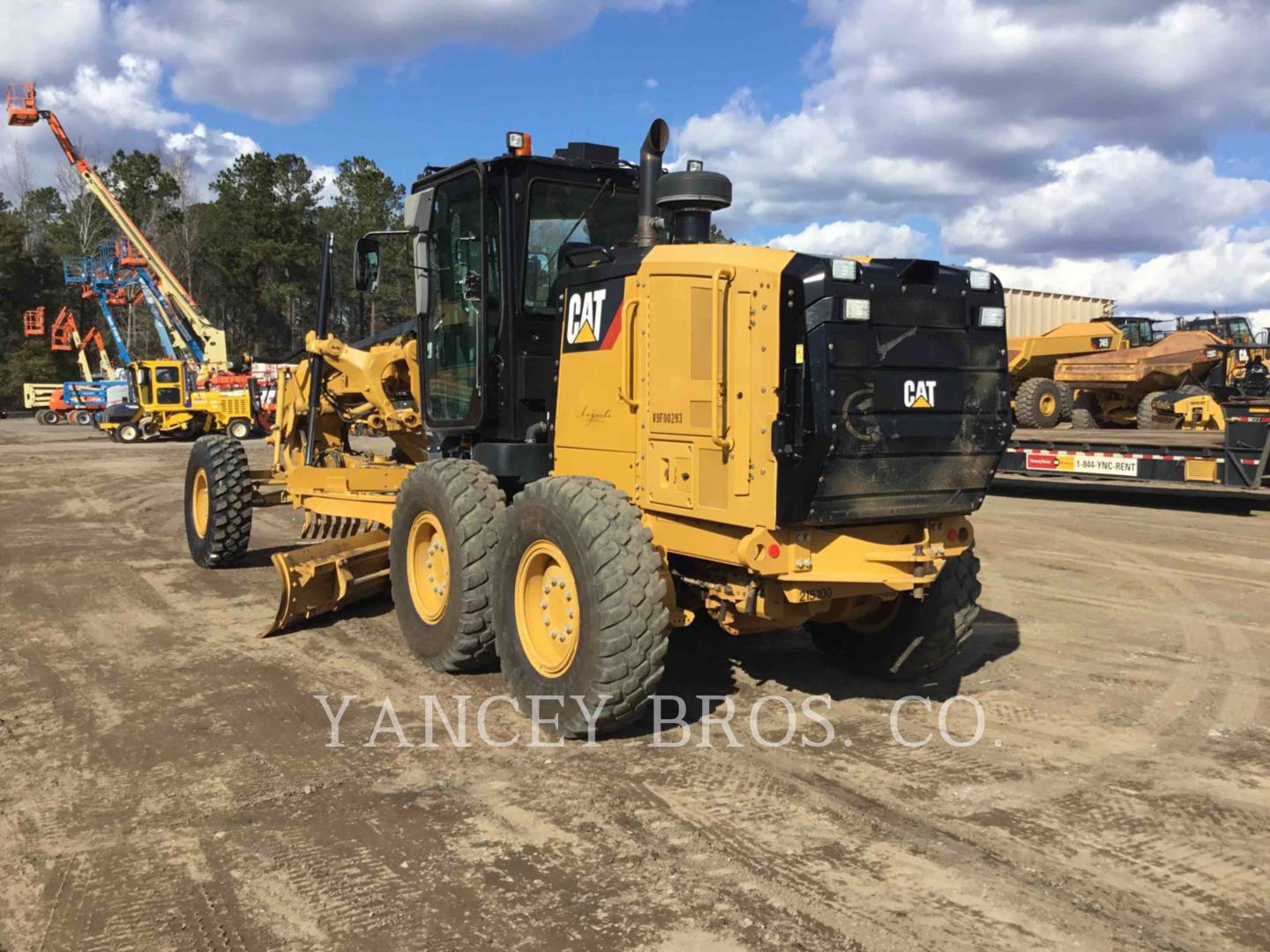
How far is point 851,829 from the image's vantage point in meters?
3.76

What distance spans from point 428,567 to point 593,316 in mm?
1991

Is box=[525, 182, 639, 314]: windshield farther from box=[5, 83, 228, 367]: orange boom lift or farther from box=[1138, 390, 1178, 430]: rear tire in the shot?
box=[5, 83, 228, 367]: orange boom lift

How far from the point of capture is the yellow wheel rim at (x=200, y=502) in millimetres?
9398

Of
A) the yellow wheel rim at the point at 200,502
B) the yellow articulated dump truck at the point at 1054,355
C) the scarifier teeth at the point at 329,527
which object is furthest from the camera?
the yellow articulated dump truck at the point at 1054,355

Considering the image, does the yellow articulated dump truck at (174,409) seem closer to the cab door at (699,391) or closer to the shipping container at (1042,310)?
the shipping container at (1042,310)

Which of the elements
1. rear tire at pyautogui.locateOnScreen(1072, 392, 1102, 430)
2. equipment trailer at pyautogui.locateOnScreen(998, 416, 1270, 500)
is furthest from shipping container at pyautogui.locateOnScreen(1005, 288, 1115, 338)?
equipment trailer at pyautogui.locateOnScreen(998, 416, 1270, 500)

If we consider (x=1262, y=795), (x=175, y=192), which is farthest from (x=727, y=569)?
(x=175, y=192)

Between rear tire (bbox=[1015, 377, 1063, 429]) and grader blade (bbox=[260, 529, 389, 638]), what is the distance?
559 inches

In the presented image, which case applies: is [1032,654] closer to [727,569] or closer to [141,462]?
[727,569]

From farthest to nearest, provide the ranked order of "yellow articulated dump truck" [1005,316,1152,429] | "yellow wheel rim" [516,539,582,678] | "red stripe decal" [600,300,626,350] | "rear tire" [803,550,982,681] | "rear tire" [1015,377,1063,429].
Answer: "yellow articulated dump truck" [1005,316,1152,429] < "rear tire" [1015,377,1063,429] < "rear tire" [803,550,982,681] < "red stripe decal" [600,300,626,350] < "yellow wheel rim" [516,539,582,678]

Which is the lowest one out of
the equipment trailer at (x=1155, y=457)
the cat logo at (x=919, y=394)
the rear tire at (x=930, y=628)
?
the rear tire at (x=930, y=628)

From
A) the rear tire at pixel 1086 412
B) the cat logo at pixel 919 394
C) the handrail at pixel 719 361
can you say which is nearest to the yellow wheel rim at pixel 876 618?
the cat logo at pixel 919 394

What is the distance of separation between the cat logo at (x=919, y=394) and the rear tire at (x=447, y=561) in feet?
7.34

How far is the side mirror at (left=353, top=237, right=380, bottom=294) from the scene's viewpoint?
22.2 feet
